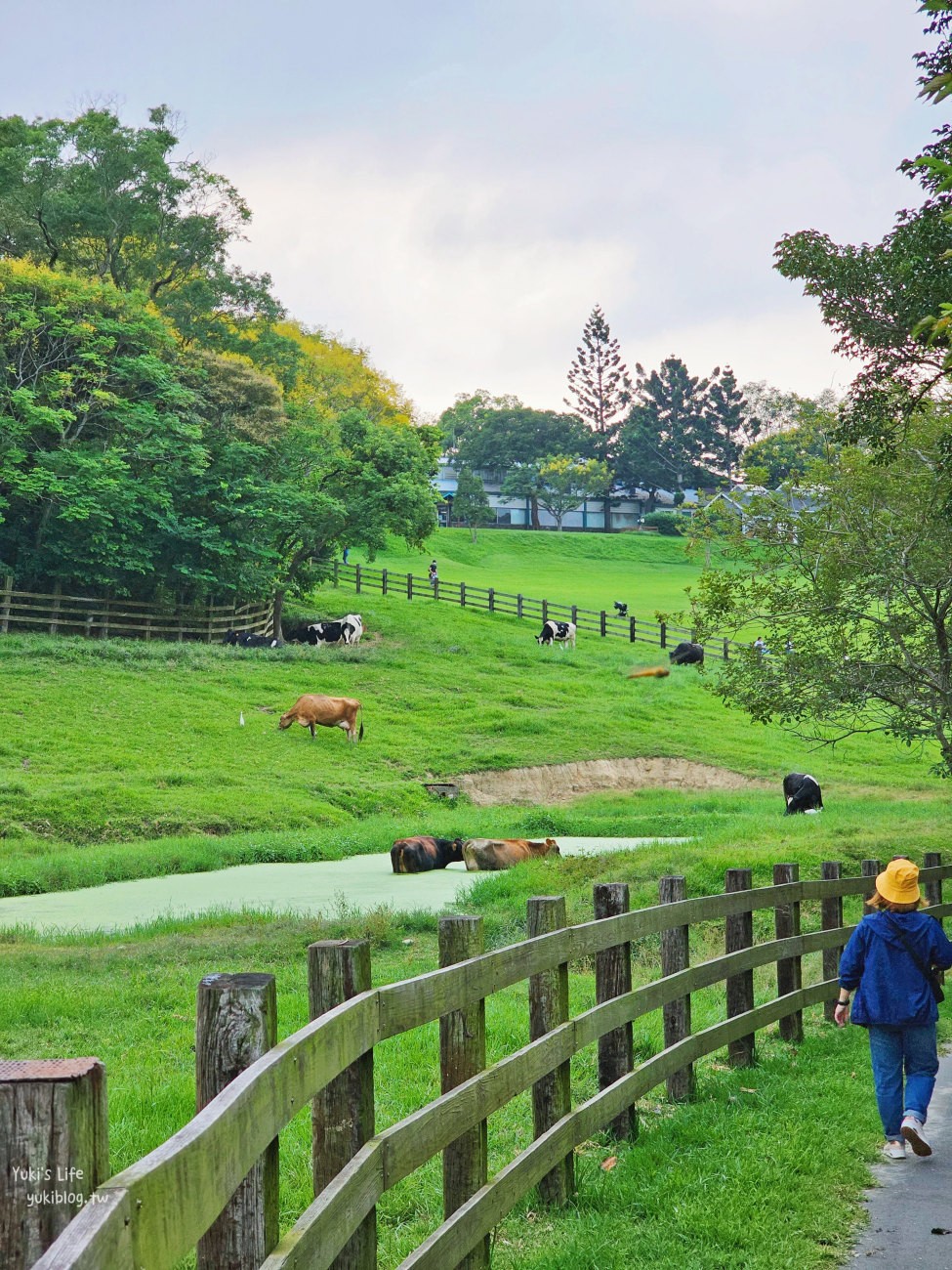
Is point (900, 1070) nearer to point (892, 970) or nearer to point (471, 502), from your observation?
point (892, 970)

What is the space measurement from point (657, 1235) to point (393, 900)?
1169 centimetres

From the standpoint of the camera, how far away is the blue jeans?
7.10m

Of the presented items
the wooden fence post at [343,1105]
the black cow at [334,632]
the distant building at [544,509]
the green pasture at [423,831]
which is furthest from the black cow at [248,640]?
the distant building at [544,509]

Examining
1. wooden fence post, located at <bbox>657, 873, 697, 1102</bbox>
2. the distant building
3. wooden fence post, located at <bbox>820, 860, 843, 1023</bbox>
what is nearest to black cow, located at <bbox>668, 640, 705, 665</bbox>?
wooden fence post, located at <bbox>820, 860, 843, 1023</bbox>

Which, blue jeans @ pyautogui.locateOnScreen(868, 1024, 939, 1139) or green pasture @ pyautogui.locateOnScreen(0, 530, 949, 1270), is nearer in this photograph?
green pasture @ pyautogui.locateOnScreen(0, 530, 949, 1270)

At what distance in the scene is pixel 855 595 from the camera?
64.7 feet

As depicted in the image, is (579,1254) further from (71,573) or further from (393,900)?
(71,573)

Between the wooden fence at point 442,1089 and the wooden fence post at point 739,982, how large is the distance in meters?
0.01

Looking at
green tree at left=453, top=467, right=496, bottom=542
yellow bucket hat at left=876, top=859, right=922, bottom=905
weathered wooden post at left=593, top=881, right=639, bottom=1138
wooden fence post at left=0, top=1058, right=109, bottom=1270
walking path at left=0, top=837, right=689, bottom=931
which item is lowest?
walking path at left=0, top=837, right=689, bottom=931

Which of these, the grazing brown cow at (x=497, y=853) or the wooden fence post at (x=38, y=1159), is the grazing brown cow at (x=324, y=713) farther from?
the wooden fence post at (x=38, y=1159)

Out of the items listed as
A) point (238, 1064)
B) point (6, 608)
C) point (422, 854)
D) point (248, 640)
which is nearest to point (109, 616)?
point (6, 608)

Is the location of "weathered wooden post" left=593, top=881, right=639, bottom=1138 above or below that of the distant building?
below

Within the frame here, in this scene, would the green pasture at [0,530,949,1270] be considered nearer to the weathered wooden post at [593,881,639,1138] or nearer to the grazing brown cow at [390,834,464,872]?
the weathered wooden post at [593,881,639,1138]

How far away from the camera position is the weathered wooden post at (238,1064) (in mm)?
3064
